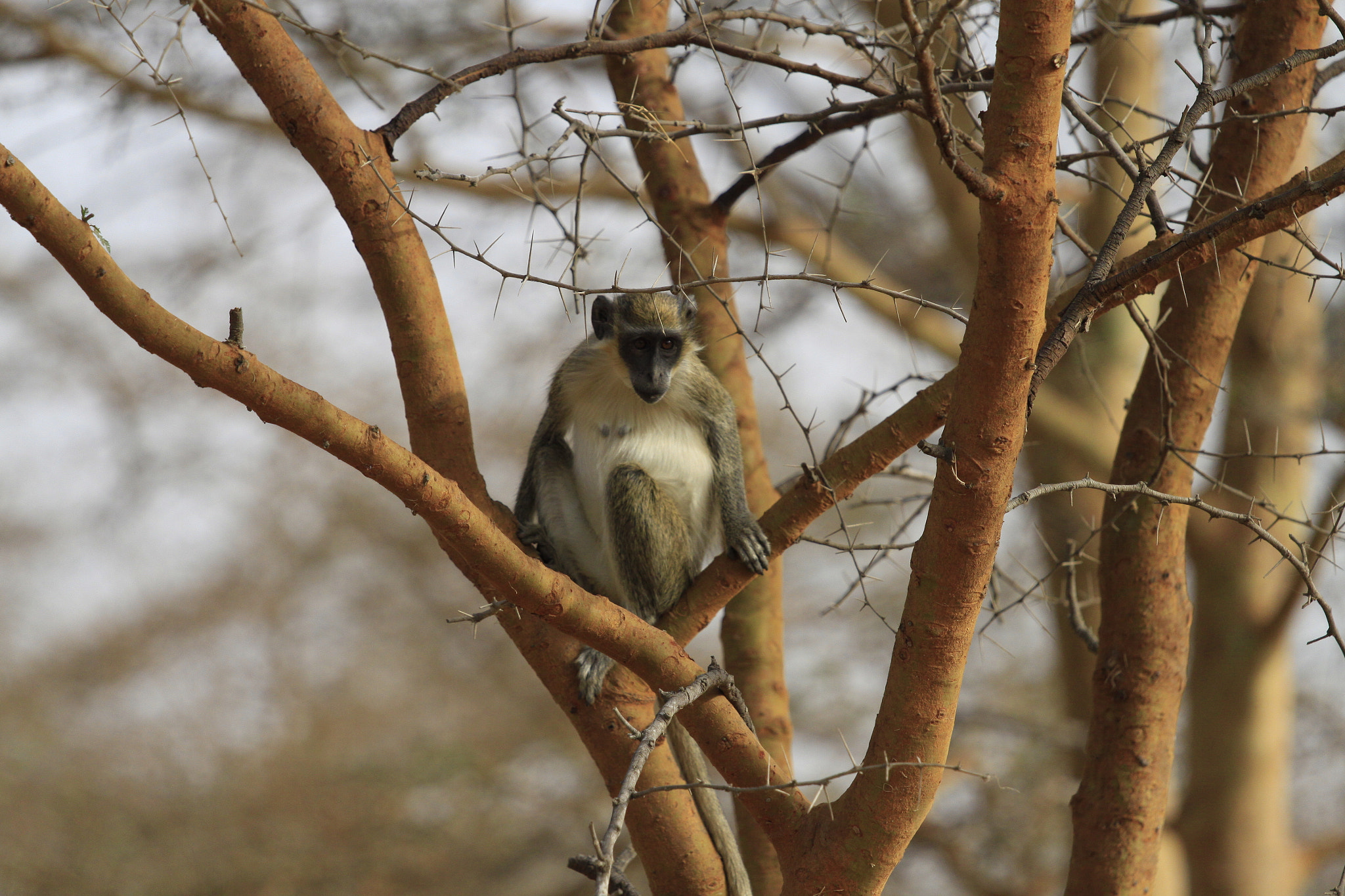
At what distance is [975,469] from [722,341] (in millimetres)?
2457

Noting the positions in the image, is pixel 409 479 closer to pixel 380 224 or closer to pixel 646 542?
pixel 380 224

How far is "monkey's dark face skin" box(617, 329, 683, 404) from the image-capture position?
13.6 ft

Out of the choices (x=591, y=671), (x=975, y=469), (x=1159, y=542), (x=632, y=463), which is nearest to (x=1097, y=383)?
(x=1159, y=542)

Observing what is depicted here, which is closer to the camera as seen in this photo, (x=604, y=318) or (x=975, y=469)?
(x=975, y=469)

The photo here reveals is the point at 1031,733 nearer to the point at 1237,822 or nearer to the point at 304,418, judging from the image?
the point at 1237,822

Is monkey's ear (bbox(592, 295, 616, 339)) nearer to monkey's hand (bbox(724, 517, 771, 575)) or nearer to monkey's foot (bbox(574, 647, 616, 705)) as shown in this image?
monkey's hand (bbox(724, 517, 771, 575))

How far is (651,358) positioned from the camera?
166 inches

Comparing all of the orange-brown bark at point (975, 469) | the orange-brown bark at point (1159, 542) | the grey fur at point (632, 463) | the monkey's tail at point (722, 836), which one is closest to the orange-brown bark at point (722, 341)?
the grey fur at point (632, 463)

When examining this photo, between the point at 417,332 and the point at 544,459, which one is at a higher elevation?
the point at 544,459

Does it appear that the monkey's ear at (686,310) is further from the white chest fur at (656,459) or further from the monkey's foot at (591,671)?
the monkey's foot at (591,671)

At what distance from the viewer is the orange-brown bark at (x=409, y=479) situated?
1.88m

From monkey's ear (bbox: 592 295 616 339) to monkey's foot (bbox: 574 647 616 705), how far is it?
1681 mm

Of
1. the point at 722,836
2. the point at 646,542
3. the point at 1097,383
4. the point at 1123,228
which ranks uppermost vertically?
the point at 1097,383

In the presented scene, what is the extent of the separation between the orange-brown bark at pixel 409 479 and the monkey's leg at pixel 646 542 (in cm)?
118
